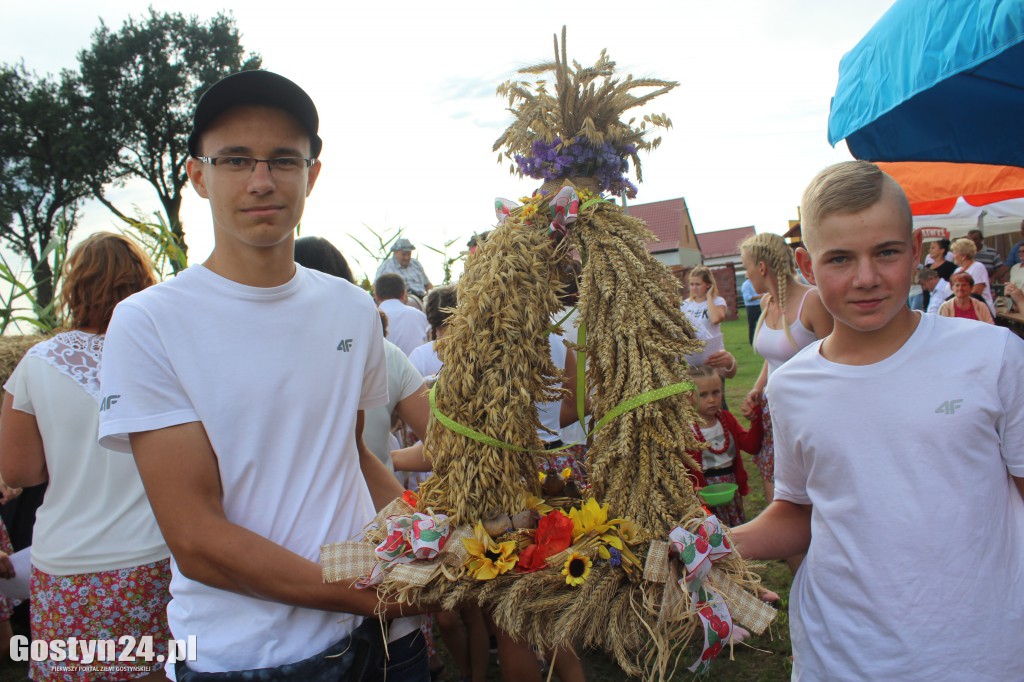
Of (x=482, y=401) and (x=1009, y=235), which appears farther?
(x=1009, y=235)

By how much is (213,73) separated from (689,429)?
28.3 metres

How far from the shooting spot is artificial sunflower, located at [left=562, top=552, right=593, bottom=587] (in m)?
1.66

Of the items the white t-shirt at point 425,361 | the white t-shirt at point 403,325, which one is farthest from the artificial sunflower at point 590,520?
the white t-shirt at point 403,325

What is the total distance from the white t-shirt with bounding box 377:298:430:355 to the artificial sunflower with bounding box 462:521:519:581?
168 inches

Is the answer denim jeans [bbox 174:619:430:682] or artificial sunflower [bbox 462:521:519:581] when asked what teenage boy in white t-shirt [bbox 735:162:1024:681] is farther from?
denim jeans [bbox 174:619:430:682]

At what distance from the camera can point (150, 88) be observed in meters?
24.2

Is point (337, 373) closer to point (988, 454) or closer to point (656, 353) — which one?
point (656, 353)

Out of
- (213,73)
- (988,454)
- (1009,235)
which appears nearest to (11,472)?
(988,454)

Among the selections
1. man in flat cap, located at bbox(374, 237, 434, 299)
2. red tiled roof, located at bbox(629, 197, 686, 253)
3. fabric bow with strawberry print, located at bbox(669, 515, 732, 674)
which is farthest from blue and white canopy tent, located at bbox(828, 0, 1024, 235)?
red tiled roof, located at bbox(629, 197, 686, 253)

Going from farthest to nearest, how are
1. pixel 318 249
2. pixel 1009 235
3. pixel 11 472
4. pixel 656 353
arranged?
pixel 1009 235 < pixel 318 249 < pixel 11 472 < pixel 656 353

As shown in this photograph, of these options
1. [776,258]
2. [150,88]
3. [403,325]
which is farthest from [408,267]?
[150,88]

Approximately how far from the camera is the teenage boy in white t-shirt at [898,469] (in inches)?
66.1

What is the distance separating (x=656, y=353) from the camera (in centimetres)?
178

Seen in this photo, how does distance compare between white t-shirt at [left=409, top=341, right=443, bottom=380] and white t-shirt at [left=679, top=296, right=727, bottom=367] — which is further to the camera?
white t-shirt at [left=679, top=296, right=727, bottom=367]
